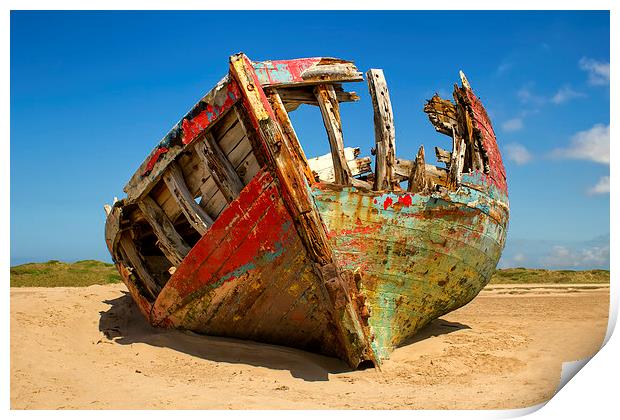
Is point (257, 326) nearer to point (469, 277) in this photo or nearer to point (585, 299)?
point (469, 277)

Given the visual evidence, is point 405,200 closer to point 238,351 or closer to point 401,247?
point 401,247

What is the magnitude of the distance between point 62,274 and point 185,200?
13341 mm

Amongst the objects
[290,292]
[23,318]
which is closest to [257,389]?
[290,292]

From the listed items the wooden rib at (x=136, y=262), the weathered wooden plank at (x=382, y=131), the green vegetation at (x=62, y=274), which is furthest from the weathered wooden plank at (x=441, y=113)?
the green vegetation at (x=62, y=274)

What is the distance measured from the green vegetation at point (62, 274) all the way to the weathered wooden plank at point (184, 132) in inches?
385

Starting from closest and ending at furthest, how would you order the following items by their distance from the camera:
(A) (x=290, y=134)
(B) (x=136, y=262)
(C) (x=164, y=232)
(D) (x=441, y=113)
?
(A) (x=290, y=134), (C) (x=164, y=232), (B) (x=136, y=262), (D) (x=441, y=113)

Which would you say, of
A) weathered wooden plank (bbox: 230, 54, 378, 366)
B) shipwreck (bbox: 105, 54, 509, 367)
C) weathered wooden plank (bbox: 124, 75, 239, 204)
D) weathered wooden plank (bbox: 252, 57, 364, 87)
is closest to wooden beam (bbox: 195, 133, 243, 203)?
shipwreck (bbox: 105, 54, 509, 367)

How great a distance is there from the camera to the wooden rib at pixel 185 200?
5977mm

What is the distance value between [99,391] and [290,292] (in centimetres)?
181

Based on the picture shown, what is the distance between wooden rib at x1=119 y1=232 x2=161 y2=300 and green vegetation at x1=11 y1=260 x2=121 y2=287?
8.54 m

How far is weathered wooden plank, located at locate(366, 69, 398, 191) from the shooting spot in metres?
5.96

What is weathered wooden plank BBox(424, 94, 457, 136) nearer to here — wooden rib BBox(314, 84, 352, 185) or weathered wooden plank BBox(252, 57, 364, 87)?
weathered wooden plank BBox(252, 57, 364, 87)

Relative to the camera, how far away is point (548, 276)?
67.2 ft

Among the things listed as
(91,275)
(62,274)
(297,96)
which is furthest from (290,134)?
(62,274)
